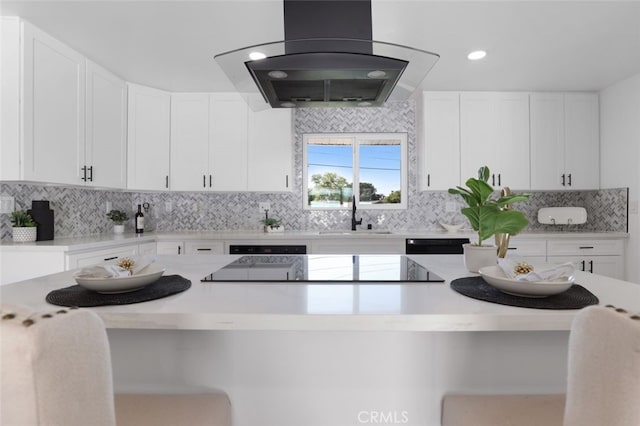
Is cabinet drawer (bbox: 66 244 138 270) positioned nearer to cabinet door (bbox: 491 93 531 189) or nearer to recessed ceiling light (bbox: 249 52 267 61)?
recessed ceiling light (bbox: 249 52 267 61)

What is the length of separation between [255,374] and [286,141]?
9.51ft

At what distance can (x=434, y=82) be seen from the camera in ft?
11.4

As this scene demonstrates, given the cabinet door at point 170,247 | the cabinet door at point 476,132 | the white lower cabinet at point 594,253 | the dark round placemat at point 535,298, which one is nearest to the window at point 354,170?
the cabinet door at point 476,132

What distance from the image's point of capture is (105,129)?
3.15m

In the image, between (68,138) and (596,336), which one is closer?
(596,336)

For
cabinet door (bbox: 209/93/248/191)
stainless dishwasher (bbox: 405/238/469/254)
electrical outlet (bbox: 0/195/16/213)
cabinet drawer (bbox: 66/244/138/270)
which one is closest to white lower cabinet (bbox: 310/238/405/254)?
stainless dishwasher (bbox: 405/238/469/254)

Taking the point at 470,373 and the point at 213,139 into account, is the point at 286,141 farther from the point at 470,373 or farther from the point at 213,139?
the point at 470,373

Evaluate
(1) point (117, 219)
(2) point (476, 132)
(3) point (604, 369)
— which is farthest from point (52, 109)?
(2) point (476, 132)

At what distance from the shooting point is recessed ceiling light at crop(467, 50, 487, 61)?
2826mm

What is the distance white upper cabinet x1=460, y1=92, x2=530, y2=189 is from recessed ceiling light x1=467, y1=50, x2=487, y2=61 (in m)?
0.82

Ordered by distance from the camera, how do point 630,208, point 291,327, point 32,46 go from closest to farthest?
point 291,327 < point 32,46 < point 630,208

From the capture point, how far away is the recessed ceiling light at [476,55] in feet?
9.27

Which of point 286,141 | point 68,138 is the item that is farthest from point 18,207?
point 286,141

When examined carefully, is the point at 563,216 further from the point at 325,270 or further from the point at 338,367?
the point at 338,367
